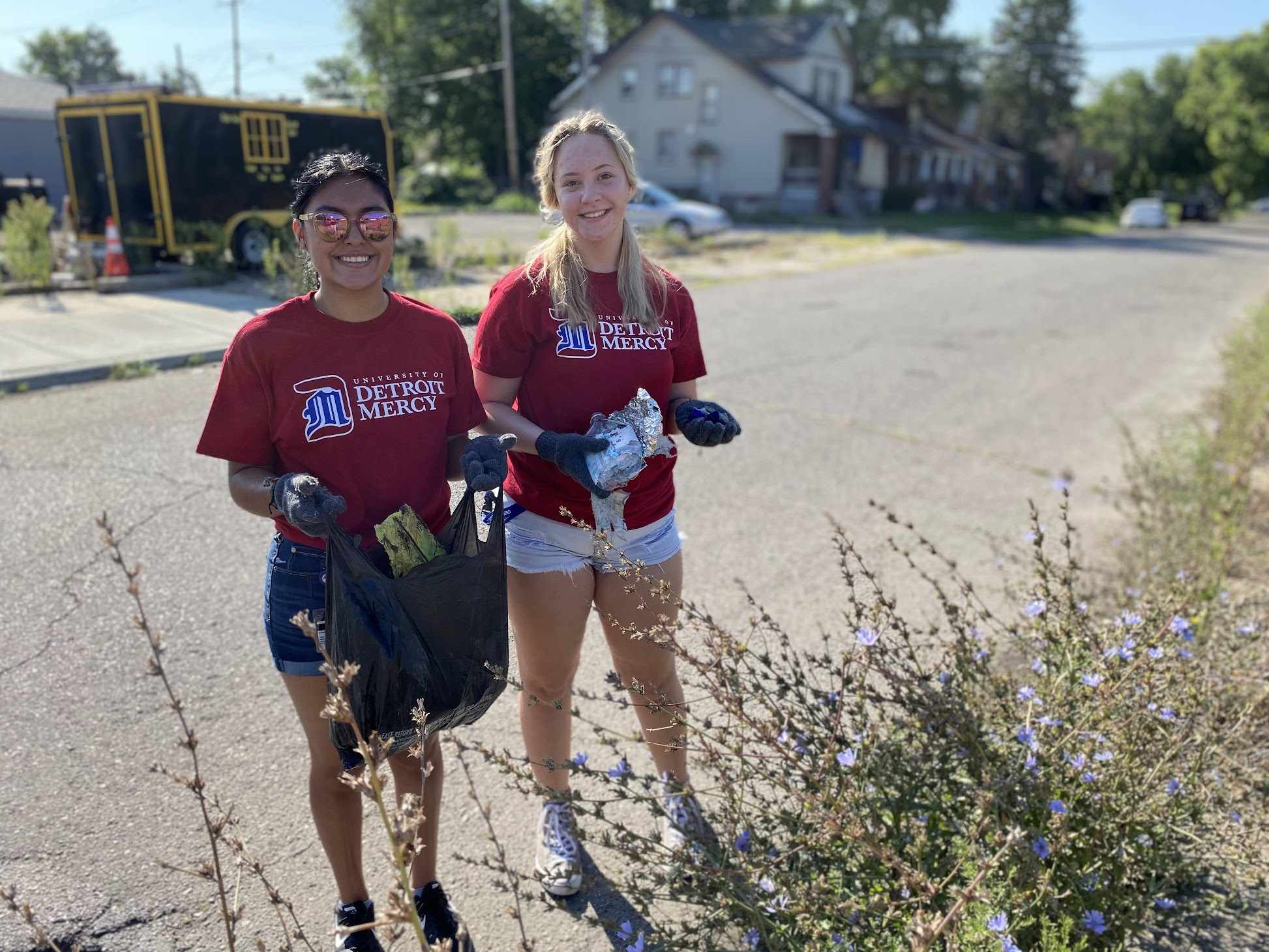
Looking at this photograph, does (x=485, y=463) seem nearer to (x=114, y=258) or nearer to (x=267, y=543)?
(x=267, y=543)

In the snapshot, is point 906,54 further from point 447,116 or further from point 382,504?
point 382,504

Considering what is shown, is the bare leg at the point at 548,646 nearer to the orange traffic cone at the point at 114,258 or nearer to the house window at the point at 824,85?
the orange traffic cone at the point at 114,258

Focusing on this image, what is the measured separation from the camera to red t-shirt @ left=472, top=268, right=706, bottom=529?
2438 millimetres

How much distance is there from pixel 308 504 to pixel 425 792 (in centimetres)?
88

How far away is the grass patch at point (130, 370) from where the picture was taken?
7465mm

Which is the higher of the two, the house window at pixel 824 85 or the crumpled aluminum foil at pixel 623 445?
the house window at pixel 824 85

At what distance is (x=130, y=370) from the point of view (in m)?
7.56

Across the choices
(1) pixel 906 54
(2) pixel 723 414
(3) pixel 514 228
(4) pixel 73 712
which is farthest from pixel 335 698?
(1) pixel 906 54

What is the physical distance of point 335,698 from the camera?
4.86 feet

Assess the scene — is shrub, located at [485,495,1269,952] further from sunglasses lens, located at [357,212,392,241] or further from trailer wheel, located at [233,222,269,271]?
trailer wheel, located at [233,222,269,271]

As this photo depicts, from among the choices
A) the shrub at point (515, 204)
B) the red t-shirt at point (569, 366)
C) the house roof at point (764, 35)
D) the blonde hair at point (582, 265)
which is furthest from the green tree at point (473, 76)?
the red t-shirt at point (569, 366)

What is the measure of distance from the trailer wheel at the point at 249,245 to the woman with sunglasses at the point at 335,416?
1145cm

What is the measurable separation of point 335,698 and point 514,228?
82.9ft

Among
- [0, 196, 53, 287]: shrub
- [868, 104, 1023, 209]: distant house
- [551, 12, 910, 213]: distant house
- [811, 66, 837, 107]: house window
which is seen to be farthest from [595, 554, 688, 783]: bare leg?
[868, 104, 1023, 209]: distant house
